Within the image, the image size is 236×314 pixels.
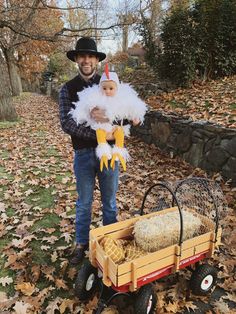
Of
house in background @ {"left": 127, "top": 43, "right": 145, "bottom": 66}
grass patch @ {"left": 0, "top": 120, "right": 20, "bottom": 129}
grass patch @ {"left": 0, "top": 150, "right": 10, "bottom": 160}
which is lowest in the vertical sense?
grass patch @ {"left": 0, "top": 150, "right": 10, "bottom": 160}

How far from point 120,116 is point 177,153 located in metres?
4.19

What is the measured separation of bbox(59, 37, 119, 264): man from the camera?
116 inches

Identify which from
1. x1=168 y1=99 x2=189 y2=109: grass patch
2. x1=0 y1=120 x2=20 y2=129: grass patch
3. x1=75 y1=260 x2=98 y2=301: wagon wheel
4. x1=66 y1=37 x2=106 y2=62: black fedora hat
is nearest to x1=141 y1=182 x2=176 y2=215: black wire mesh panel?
x1=75 y1=260 x2=98 y2=301: wagon wheel

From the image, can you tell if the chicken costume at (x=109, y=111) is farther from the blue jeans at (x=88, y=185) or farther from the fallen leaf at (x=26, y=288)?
the fallen leaf at (x=26, y=288)

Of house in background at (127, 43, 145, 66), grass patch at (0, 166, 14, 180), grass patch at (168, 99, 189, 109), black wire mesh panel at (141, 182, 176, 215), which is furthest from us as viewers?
house in background at (127, 43, 145, 66)

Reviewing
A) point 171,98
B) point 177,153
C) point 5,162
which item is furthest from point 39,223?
→ point 171,98

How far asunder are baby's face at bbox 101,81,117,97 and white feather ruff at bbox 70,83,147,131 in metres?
0.04

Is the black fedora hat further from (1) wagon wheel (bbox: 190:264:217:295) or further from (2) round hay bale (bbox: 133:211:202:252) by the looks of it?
(1) wagon wheel (bbox: 190:264:217:295)

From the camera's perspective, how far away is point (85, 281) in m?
2.91

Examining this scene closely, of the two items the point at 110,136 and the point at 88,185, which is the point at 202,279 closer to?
the point at 88,185

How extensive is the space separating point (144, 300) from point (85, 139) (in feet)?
5.33

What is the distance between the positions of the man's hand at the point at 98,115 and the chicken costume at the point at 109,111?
0.03m

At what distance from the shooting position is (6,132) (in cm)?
1013

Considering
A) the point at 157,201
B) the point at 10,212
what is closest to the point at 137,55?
the point at 157,201
